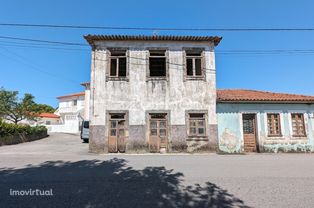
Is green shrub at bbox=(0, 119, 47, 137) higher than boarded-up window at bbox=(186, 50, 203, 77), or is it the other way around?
boarded-up window at bbox=(186, 50, 203, 77)

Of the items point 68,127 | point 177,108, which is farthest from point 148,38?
point 68,127

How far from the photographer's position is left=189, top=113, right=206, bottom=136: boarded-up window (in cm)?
1319

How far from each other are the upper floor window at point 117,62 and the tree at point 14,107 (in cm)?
2778

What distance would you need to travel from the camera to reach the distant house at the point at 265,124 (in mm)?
13211

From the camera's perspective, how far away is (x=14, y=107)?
33.8m

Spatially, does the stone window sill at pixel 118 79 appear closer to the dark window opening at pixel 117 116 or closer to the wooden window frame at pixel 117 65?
the wooden window frame at pixel 117 65

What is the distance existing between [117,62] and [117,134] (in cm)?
485

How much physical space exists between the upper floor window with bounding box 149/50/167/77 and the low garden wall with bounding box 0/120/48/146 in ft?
44.8

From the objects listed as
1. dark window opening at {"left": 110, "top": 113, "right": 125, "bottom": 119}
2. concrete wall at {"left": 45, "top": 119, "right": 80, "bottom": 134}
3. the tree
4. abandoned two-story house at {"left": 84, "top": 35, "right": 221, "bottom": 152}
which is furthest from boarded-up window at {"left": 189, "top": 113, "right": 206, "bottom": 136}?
the tree

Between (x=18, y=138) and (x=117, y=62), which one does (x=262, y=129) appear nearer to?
(x=117, y=62)

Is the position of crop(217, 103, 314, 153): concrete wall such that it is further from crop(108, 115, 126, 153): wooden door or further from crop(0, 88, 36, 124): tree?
crop(0, 88, 36, 124): tree

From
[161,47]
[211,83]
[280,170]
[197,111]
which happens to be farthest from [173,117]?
[280,170]

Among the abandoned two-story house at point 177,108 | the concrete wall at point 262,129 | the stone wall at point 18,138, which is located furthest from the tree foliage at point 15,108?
the concrete wall at point 262,129

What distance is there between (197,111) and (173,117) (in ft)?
5.40
